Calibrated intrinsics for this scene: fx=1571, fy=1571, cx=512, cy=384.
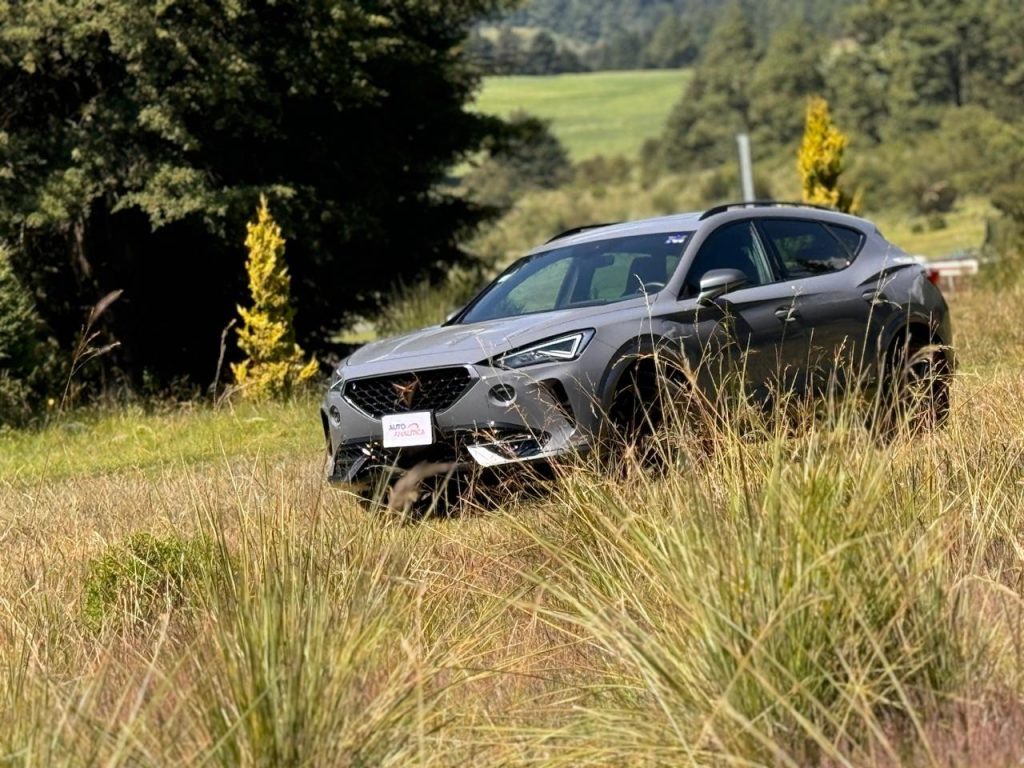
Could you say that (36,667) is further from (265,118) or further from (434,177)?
(434,177)

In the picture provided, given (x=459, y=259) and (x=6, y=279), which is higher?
(x=6, y=279)

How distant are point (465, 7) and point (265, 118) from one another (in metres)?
4.51

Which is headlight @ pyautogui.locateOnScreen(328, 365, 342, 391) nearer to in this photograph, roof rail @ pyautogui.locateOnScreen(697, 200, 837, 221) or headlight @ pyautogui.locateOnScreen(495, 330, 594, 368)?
headlight @ pyautogui.locateOnScreen(495, 330, 594, 368)

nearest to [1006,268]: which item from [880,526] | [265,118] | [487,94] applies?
[265,118]

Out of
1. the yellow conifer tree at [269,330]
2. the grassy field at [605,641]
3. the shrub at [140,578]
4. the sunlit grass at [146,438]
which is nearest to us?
the grassy field at [605,641]

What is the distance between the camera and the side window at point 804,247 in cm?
960

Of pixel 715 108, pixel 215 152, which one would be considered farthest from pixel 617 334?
pixel 715 108

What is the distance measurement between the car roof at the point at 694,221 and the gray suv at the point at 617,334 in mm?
17

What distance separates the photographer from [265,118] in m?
20.7

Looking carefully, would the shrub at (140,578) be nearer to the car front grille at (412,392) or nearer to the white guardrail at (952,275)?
the car front grille at (412,392)

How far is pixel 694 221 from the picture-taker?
945 centimetres

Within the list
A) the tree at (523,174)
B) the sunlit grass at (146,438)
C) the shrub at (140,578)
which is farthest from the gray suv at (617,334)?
the tree at (523,174)

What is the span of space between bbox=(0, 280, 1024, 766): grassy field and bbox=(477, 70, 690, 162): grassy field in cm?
13442

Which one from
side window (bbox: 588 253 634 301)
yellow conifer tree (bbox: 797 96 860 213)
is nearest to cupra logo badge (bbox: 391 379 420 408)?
side window (bbox: 588 253 634 301)
